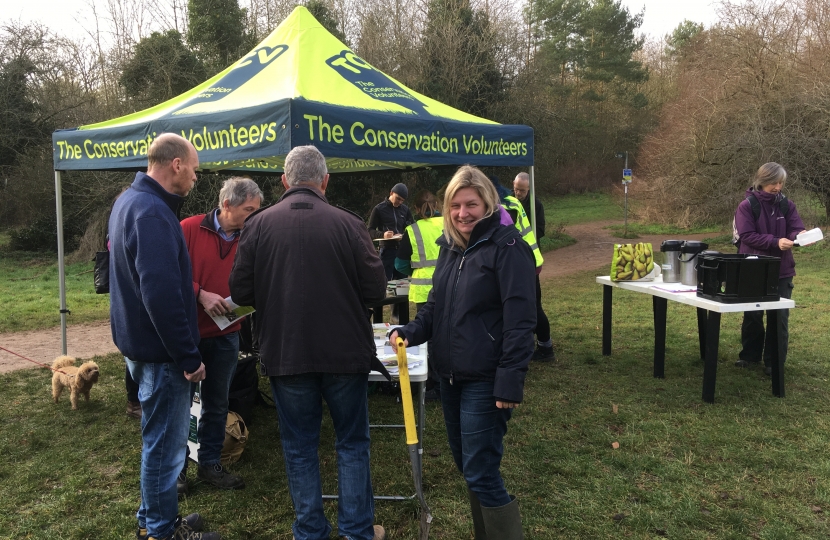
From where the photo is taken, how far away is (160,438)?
8.12 feet

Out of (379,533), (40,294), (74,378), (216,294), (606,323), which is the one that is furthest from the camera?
(40,294)

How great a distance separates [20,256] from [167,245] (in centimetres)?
1685

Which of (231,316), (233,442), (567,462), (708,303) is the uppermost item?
(231,316)

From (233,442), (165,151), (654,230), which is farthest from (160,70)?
(654,230)

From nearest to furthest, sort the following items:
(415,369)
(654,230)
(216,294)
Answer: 1. (415,369)
2. (216,294)
3. (654,230)

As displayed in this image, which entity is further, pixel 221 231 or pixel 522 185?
pixel 522 185

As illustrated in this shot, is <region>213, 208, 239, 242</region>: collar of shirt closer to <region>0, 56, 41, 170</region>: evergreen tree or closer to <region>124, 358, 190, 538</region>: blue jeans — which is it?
<region>124, 358, 190, 538</region>: blue jeans

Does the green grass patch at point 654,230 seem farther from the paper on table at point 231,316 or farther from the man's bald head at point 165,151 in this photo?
the man's bald head at point 165,151

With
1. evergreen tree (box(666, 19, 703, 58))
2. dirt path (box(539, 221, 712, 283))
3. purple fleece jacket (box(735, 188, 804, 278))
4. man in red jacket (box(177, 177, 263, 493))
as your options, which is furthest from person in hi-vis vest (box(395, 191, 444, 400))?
evergreen tree (box(666, 19, 703, 58))

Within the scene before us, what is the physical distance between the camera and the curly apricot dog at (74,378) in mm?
4559

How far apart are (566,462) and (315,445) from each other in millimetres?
1829

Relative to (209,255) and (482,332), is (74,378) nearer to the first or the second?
(209,255)

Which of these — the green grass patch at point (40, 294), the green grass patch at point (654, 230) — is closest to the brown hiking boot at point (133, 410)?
the green grass patch at point (40, 294)

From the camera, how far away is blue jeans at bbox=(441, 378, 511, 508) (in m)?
2.25
